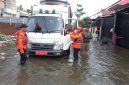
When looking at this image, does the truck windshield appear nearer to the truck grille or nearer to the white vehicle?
the white vehicle

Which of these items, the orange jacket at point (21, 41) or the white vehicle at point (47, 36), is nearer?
the orange jacket at point (21, 41)

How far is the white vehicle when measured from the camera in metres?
14.8

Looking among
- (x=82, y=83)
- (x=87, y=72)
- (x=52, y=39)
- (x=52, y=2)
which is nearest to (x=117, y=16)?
(x=52, y=2)

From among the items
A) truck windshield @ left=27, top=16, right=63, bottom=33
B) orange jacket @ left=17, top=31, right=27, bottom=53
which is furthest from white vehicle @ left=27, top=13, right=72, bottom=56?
orange jacket @ left=17, top=31, right=27, bottom=53

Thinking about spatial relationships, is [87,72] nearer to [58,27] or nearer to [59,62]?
[59,62]

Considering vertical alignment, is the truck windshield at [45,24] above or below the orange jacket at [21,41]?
above

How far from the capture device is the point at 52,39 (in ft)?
48.5

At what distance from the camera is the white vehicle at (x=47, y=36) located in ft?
48.7

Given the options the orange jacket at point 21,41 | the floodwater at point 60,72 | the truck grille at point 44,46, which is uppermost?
the orange jacket at point 21,41

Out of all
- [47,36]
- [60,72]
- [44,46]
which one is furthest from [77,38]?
[60,72]

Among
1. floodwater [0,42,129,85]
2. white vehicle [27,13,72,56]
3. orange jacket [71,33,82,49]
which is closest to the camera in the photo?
floodwater [0,42,129,85]

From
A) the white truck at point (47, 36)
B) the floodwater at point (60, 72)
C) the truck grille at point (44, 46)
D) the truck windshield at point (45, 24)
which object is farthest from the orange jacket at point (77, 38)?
the truck windshield at point (45, 24)

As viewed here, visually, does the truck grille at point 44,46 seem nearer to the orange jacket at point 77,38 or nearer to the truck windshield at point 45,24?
the truck windshield at point 45,24

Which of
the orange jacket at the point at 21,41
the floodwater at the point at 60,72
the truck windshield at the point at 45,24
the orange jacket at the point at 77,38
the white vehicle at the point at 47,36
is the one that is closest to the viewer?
the floodwater at the point at 60,72
